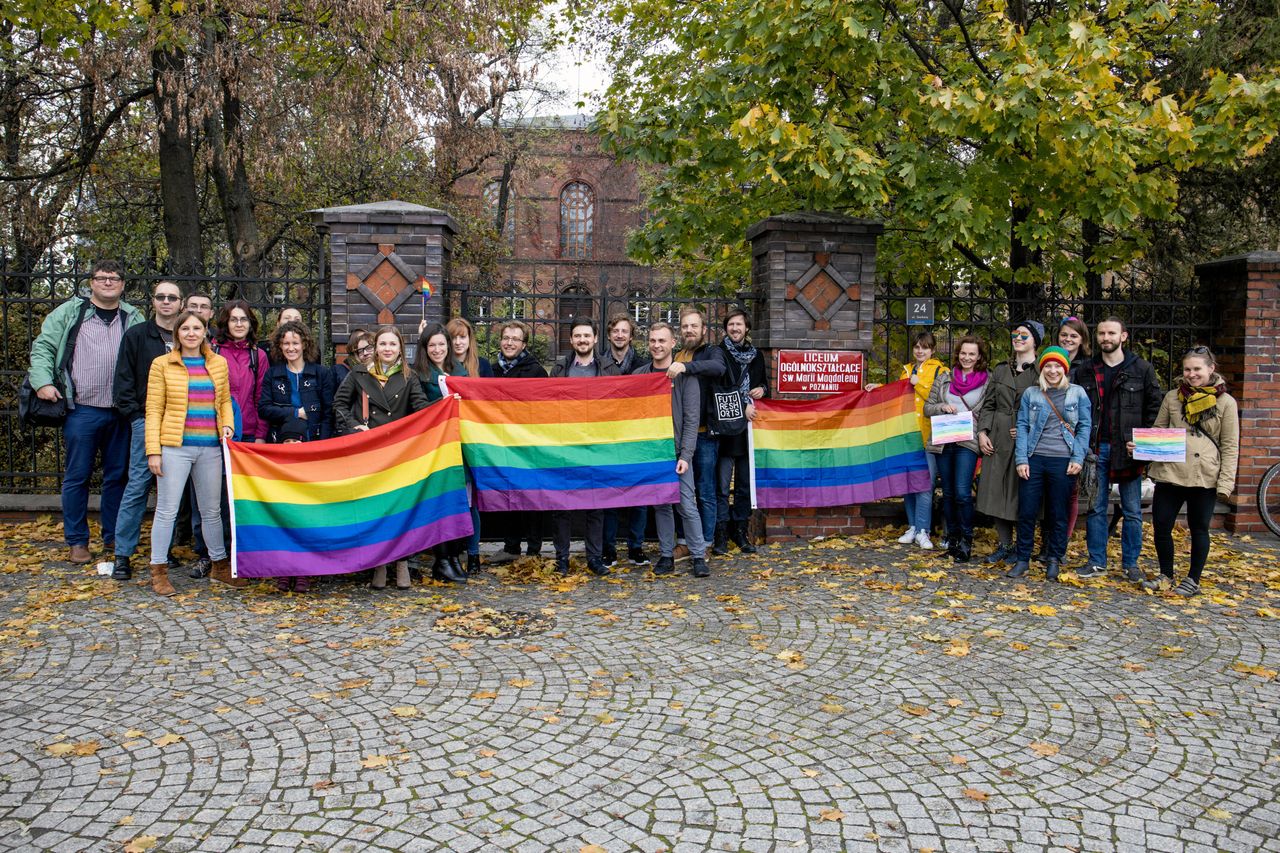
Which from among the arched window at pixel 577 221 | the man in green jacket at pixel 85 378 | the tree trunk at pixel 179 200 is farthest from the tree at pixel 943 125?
the arched window at pixel 577 221

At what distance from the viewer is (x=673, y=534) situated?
7.37 m

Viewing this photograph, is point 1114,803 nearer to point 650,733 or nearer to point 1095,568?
point 650,733

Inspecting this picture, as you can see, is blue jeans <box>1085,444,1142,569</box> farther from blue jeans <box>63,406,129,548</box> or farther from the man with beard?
blue jeans <box>63,406,129,548</box>

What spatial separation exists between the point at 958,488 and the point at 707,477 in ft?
6.72

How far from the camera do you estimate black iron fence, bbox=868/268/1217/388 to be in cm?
898

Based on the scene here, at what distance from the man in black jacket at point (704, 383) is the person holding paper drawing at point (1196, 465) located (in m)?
3.10

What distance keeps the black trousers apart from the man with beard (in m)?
4.04

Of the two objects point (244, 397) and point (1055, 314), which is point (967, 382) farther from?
point (244, 397)

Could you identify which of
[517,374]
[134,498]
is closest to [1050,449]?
[517,374]

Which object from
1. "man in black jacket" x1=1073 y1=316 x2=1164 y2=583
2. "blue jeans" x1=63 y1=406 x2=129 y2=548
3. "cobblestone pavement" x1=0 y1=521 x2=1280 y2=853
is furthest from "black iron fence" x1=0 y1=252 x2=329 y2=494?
"man in black jacket" x1=1073 y1=316 x2=1164 y2=583

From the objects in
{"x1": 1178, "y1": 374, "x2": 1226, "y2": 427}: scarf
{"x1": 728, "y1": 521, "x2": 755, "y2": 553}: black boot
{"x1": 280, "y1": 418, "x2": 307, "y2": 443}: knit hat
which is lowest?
{"x1": 728, "y1": 521, "x2": 755, "y2": 553}: black boot

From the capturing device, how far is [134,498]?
6723 mm

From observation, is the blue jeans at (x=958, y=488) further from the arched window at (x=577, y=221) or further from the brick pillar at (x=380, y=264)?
the arched window at (x=577, y=221)

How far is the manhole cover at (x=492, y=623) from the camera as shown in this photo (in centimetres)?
556
